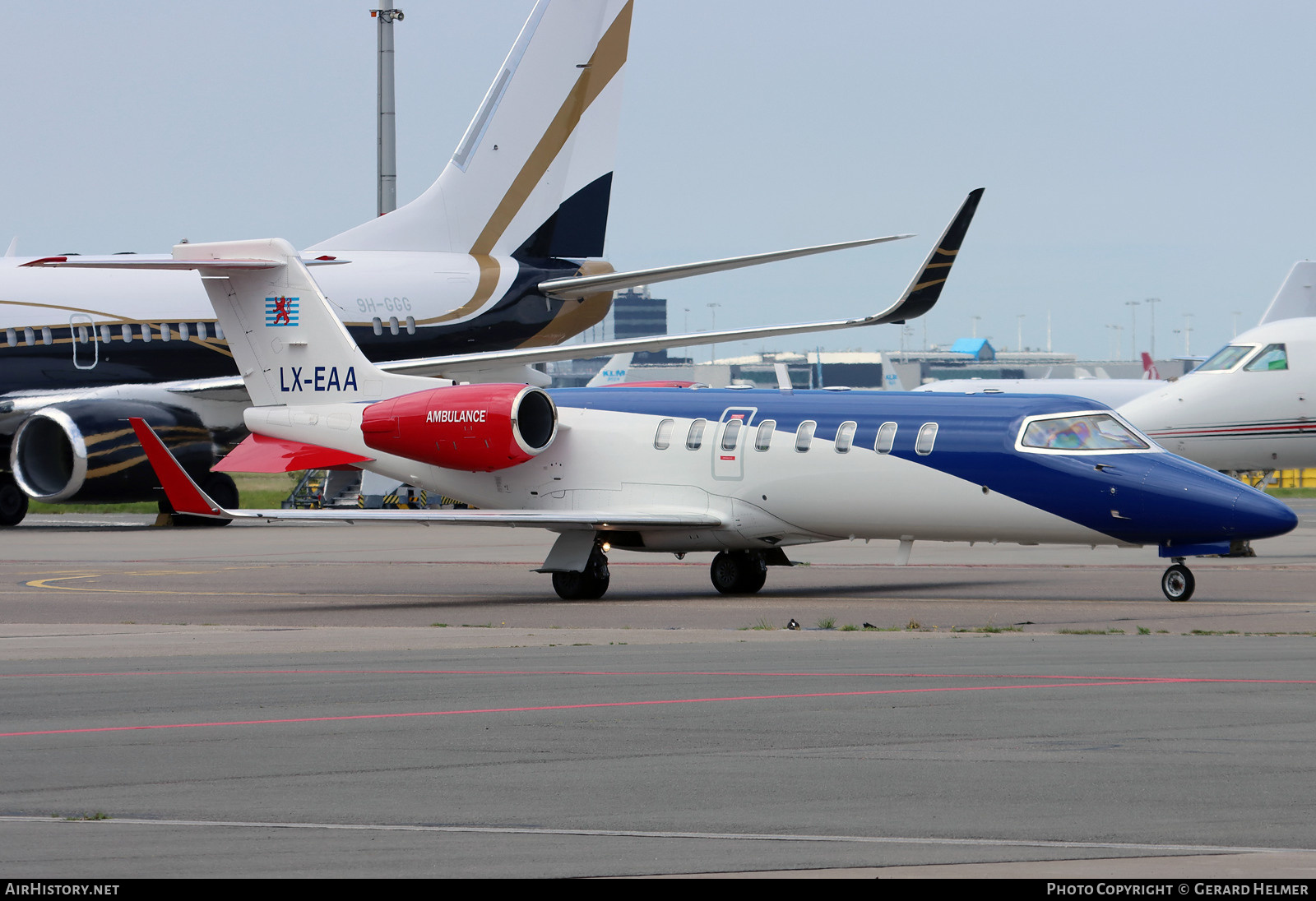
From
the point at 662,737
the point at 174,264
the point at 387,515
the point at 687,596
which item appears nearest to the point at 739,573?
the point at 687,596

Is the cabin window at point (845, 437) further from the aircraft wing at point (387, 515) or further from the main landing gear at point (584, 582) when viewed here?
A: the main landing gear at point (584, 582)

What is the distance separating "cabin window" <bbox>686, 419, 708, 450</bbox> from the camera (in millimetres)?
22016

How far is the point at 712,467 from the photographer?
21.8 m

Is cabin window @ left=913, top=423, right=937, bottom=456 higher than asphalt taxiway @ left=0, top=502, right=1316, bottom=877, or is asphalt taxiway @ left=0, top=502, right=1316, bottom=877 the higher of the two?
cabin window @ left=913, top=423, right=937, bottom=456

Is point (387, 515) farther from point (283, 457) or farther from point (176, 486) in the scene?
point (283, 457)

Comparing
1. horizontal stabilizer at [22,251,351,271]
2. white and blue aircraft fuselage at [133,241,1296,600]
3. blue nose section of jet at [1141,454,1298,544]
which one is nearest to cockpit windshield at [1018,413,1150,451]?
white and blue aircraft fuselage at [133,241,1296,600]

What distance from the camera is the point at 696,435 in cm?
2208

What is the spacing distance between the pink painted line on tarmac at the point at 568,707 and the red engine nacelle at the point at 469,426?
10.9m

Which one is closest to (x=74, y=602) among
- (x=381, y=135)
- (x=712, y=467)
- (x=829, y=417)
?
(x=712, y=467)

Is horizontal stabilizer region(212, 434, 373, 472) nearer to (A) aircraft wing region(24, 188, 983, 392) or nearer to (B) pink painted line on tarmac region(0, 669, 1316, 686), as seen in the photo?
(A) aircraft wing region(24, 188, 983, 392)

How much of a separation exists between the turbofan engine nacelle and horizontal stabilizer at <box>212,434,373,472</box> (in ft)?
31.0

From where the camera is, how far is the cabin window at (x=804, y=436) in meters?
21.2

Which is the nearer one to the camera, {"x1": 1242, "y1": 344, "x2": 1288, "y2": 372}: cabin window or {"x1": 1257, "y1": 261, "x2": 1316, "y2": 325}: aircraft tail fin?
{"x1": 1242, "y1": 344, "x2": 1288, "y2": 372}: cabin window

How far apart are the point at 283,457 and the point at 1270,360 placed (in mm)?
16371
